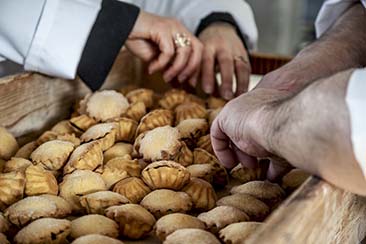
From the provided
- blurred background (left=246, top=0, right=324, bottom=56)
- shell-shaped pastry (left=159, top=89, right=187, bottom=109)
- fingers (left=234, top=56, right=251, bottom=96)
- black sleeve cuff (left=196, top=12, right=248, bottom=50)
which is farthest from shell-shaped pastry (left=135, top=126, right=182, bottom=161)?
blurred background (left=246, top=0, right=324, bottom=56)

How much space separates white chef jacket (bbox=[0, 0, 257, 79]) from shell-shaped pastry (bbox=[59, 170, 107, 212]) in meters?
0.27

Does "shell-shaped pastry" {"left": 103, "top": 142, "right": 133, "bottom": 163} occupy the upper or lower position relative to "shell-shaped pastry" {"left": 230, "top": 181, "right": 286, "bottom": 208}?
lower

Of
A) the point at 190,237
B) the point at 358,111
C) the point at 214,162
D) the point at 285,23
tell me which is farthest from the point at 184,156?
the point at 285,23

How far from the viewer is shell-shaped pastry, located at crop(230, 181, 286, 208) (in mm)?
799

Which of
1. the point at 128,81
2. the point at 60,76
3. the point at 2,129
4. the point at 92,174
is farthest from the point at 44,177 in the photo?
the point at 128,81

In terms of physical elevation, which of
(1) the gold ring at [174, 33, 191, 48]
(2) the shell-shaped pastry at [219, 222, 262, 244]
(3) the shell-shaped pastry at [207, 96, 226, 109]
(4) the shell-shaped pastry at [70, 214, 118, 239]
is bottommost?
(3) the shell-shaped pastry at [207, 96, 226, 109]

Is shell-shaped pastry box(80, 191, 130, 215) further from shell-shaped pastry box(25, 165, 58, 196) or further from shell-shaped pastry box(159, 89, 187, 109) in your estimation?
shell-shaped pastry box(159, 89, 187, 109)

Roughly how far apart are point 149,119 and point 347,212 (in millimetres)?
340

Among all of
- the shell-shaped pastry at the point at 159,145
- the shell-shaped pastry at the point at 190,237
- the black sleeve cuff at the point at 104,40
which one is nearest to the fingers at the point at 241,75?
the black sleeve cuff at the point at 104,40

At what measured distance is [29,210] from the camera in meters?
0.73

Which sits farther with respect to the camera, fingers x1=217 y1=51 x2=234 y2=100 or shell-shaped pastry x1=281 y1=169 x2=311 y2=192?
fingers x1=217 y1=51 x2=234 y2=100

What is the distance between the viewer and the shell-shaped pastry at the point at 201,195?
0.79 meters

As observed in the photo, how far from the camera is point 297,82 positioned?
3.01 ft

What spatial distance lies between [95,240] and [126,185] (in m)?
0.15
